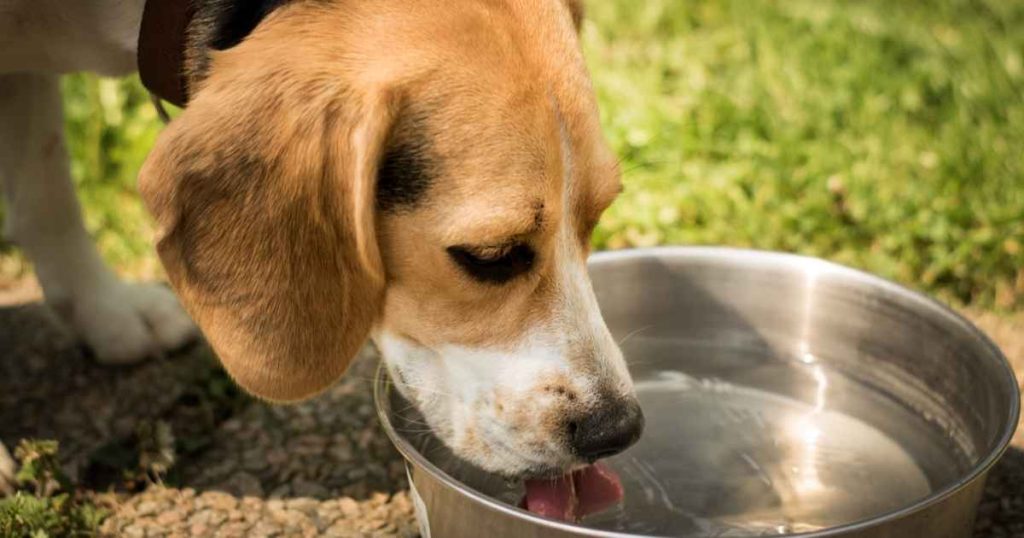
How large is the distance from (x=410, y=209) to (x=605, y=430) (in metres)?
0.67

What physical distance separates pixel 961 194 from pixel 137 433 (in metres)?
3.33

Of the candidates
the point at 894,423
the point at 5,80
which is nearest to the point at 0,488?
the point at 5,80

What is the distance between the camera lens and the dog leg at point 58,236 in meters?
4.05

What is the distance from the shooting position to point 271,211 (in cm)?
278

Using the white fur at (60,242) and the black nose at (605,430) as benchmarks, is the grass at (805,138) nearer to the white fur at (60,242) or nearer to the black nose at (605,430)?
the white fur at (60,242)

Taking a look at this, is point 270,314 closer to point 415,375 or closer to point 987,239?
point 415,375

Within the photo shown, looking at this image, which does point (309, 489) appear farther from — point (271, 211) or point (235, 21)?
point (235, 21)

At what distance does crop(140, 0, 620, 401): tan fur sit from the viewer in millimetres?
2738

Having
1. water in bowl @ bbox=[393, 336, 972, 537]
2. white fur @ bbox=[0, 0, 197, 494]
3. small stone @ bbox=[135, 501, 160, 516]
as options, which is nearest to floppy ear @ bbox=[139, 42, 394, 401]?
water in bowl @ bbox=[393, 336, 972, 537]

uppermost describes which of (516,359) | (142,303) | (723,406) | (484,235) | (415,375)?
(484,235)

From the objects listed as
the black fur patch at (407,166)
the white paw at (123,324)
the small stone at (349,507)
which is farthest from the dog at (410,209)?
the white paw at (123,324)

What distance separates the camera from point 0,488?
135 inches

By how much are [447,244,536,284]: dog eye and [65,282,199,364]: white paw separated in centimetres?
183

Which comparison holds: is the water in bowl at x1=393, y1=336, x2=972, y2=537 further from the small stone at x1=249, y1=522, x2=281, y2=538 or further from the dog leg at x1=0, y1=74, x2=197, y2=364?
the dog leg at x1=0, y1=74, x2=197, y2=364
